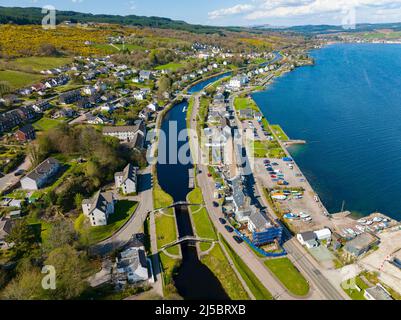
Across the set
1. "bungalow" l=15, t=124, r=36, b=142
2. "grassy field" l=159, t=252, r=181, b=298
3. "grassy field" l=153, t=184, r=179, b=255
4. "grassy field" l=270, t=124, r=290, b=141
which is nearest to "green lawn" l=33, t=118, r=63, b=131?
"bungalow" l=15, t=124, r=36, b=142

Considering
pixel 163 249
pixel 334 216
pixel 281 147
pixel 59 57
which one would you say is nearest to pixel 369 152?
pixel 281 147

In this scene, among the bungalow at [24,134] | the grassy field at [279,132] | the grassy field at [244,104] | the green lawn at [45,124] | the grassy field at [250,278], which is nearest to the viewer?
the grassy field at [250,278]

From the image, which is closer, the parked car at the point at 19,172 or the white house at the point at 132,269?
the white house at the point at 132,269

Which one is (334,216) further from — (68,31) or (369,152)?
(68,31)

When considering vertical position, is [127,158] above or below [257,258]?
above

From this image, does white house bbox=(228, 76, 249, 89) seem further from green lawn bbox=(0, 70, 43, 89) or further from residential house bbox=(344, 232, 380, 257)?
residential house bbox=(344, 232, 380, 257)

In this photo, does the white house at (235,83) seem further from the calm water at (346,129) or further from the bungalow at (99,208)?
the bungalow at (99,208)

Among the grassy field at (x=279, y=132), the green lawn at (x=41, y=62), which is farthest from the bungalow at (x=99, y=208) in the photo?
Result: the green lawn at (x=41, y=62)
